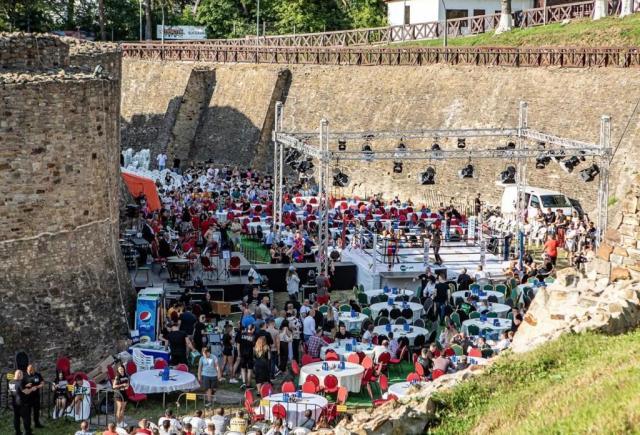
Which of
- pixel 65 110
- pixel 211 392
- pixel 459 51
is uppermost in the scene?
pixel 459 51

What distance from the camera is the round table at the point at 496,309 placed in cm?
2434

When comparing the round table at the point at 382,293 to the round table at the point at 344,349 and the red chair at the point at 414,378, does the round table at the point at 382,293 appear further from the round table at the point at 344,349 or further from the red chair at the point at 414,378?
the red chair at the point at 414,378

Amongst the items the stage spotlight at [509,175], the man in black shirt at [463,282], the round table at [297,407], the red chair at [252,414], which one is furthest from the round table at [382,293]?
the red chair at [252,414]

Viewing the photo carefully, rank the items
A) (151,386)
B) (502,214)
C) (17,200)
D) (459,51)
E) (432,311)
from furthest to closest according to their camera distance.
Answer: (459,51), (502,214), (432,311), (17,200), (151,386)

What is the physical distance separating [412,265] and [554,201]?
746 cm

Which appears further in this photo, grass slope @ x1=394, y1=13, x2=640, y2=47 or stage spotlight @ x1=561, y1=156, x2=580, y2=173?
grass slope @ x1=394, y1=13, x2=640, y2=47

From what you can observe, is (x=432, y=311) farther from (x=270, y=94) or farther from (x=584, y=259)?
(x=270, y=94)

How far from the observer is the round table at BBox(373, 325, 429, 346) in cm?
2252

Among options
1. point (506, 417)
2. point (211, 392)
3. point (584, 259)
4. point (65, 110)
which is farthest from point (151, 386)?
point (584, 259)

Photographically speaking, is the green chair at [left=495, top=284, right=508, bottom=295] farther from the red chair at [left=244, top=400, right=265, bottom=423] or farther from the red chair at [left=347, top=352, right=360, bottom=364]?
the red chair at [left=244, top=400, right=265, bottom=423]

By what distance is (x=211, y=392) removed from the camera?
67.3 feet

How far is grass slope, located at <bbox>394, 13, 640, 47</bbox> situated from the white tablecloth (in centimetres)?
2515

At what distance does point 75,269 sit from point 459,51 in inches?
940

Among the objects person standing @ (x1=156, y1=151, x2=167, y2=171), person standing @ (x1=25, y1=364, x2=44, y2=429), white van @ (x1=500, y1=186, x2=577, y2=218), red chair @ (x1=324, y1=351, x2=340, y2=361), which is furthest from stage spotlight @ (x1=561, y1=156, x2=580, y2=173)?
person standing @ (x1=156, y1=151, x2=167, y2=171)
